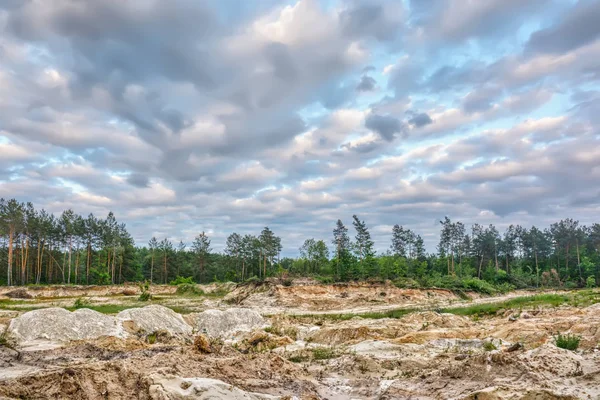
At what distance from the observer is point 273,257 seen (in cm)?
9625

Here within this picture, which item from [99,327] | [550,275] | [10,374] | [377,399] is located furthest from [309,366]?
[550,275]

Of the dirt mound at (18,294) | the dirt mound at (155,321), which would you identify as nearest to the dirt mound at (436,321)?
the dirt mound at (155,321)

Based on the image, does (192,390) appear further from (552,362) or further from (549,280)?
(549,280)

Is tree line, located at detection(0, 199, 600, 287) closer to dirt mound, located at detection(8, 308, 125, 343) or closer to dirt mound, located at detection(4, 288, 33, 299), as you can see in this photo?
dirt mound, located at detection(4, 288, 33, 299)

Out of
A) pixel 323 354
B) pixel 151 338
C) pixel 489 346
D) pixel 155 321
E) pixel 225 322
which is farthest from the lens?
pixel 225 322

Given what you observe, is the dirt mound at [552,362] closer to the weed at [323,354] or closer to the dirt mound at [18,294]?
the weed at [323,354]

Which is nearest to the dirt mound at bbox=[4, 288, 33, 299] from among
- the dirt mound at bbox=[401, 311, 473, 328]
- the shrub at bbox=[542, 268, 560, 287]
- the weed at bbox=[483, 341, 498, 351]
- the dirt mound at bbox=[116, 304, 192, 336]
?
the dirt mound at bbox=[116, 304, 192, 336]

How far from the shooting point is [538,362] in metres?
9.21

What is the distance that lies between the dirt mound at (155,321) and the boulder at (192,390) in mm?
10867

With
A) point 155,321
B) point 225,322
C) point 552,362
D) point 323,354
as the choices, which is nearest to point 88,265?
point 225,322

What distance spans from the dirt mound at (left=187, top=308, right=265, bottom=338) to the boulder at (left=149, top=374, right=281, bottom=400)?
12873mm

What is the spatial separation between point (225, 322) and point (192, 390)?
1536 centimetres

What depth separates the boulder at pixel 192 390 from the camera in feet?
23.7

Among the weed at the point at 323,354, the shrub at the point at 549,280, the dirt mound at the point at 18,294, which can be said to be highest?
the weed at the point at 323,354
